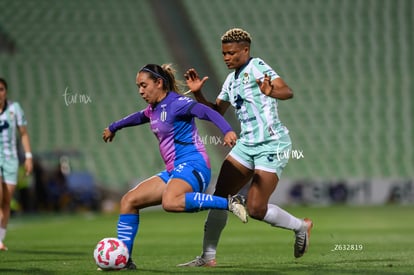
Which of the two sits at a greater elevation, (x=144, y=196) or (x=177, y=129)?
(x=177, y=129)

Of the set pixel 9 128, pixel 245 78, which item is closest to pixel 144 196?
pixel 245 78

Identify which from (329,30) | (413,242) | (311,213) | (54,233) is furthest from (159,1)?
(413,242)

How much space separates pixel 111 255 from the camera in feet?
26.0

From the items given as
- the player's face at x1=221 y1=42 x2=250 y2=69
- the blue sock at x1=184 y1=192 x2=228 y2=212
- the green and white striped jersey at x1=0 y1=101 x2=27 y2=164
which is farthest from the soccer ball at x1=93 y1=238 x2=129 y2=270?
the green and white striped jersey at x1=0 y1=101 x2=27 y2=164

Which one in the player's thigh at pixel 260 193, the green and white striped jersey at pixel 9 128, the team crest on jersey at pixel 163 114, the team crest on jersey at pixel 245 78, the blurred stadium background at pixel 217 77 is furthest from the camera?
the blurred stadium background at pixel 217 77

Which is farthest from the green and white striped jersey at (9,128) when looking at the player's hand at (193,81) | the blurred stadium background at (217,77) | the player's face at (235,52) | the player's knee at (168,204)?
the blurred stadium background at (217,77)

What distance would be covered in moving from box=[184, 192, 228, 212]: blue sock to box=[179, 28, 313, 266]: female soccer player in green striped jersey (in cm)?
55

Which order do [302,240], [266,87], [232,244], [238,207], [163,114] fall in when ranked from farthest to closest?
[232,244] < [302,240] < [163,114] < [266,87] < [238,207]

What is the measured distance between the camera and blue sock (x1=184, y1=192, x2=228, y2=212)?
794 cm

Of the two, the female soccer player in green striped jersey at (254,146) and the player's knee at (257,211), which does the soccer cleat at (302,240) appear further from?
the player's knee at (257,211)

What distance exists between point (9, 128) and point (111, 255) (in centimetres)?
447

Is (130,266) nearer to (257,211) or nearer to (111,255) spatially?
(111,255)

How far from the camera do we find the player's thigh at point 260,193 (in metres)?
8.42

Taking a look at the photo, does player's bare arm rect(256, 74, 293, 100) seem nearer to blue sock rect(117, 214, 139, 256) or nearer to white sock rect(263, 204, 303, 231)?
white sock rect(263, 204, 303, 231)
